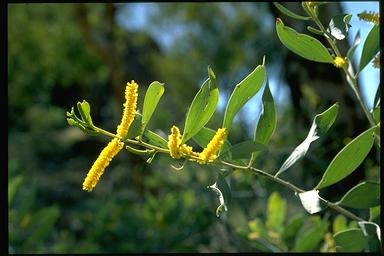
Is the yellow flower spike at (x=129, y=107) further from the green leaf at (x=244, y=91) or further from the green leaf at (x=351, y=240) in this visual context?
the green leaf at (x=351, y=240)

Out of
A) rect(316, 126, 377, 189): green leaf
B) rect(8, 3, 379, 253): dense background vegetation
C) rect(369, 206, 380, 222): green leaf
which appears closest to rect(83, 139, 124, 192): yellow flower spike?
rect(316, 126, 377, 189): green leaf

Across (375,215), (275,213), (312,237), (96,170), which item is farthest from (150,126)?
(96,170)

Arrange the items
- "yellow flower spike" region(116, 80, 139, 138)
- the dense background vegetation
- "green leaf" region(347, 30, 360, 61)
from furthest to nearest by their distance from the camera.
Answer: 1. the dense background vegetation
2. "green leaf" region(347, 30, 360, 61)
3. "yellow flower spike" region(116, 80, 139, 138)

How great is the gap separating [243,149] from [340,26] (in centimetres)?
15

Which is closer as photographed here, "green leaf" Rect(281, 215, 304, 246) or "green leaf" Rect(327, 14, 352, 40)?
"green leaf" Rect(327, 14, 352, 40)

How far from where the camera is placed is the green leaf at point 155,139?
25.4 inches

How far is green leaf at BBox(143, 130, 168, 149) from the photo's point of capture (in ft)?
2.11

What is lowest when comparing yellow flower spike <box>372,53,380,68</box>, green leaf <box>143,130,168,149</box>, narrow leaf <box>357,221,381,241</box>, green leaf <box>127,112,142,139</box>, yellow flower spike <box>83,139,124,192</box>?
narrow leaf <box>357,221,381,241</box>

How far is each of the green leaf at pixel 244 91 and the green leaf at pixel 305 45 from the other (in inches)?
2.6

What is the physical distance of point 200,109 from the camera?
24.9 inches

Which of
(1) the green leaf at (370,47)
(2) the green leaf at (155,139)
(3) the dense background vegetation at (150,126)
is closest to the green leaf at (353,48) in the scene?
(1) the green leaf at (370,47)

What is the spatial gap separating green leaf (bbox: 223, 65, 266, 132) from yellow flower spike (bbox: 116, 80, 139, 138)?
11cm

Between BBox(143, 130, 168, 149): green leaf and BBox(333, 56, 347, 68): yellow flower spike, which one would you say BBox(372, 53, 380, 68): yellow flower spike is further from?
BBox(143, 130, 168, 149): green leaf

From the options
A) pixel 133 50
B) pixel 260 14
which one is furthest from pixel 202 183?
pixel 133 50
